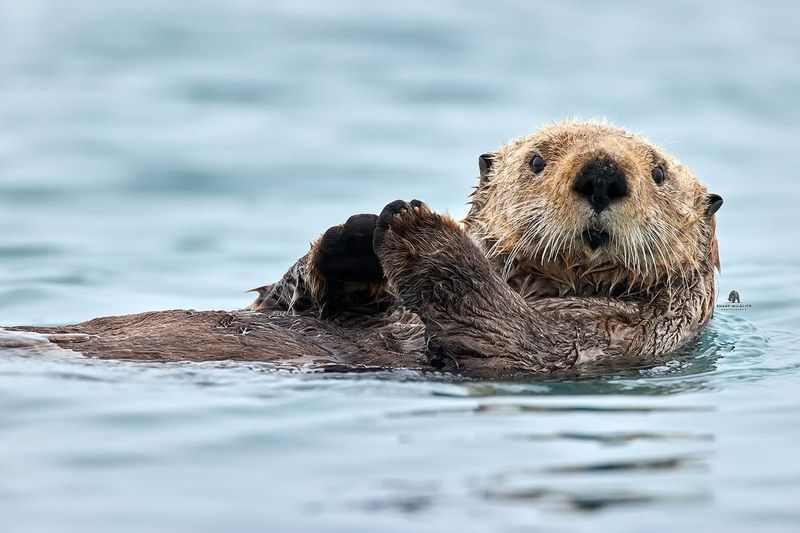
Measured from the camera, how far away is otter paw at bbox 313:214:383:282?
5961 millimetres

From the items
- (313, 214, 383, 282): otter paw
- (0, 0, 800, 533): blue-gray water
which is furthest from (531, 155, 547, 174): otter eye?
(0, 0, 800, 533): blue-gray water

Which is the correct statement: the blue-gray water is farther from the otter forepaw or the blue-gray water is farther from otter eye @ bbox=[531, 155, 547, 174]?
otter eye @ bbox=[531, 155, 547, 174]

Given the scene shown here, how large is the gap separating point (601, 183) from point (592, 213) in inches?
6.7

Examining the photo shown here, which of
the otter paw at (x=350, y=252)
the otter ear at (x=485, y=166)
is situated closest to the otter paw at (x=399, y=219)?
the otter paw at (x=350, y=252)

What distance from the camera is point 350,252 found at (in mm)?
6086

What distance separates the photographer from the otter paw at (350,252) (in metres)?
5.96

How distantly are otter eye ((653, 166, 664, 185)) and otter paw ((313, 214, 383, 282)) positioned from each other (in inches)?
61.9

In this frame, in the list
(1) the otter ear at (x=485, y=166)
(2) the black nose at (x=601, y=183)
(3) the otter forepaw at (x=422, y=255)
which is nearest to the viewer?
(3) the otter forepaw at (x=422, y=255)

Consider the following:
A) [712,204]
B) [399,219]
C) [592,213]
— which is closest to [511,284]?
[592,213]

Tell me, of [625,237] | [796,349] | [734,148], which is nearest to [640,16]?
[734,148]

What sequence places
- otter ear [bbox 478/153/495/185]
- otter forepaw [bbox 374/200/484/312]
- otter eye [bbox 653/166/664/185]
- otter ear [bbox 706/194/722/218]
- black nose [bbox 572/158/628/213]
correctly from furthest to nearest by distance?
otter ear [bbox 478/153/495/185]
otter ear [bbox 706/194/722/218]
otter eye [bbox 653/166/664/185]
black nose [bbox 572/158/628/213]
otter forepaw [bbox 374/200/484/312]

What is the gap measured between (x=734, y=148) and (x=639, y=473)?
1061 cm

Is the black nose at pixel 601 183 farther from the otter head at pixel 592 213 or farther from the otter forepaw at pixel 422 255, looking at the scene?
the otter forepaw at pixel 422 255

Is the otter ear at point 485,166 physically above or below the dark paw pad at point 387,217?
above
